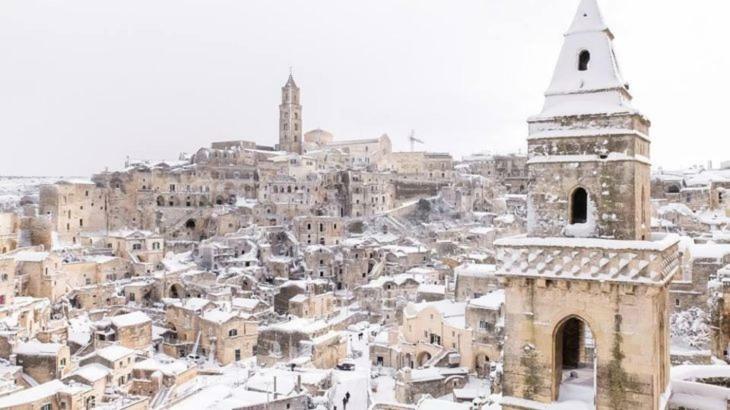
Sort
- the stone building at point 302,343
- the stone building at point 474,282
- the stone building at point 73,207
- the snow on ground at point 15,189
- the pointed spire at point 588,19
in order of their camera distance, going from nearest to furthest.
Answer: the pointed spire at point 588,19
the stone building at point 302,343
the stone building at point 474,282
the stone building at point 73,207
the snow on ground at point 15,189

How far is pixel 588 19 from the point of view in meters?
10.6

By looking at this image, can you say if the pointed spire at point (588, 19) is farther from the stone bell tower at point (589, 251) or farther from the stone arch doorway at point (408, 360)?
the stone arch doorway at point (408, 360)

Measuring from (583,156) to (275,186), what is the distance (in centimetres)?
6879

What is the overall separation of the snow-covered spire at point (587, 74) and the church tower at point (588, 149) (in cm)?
2

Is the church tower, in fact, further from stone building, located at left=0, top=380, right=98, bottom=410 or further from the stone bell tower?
stone building, located at left=0, top=380, right=98, bottom=410

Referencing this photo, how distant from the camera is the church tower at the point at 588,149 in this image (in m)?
9.52

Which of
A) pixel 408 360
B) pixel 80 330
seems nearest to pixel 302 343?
pixel 408 360

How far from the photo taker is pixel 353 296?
54.8m

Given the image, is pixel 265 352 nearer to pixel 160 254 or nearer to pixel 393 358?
pixel 393 358

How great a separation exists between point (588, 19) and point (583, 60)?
2.50 feet

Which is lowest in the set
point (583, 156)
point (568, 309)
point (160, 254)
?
point (160, 254)

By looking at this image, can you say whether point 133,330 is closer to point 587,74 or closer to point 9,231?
point 9,231

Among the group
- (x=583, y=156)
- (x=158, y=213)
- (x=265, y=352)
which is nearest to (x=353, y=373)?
(x=265, y=352)

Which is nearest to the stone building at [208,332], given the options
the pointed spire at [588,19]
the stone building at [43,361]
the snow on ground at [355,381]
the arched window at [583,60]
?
the snow on ground at [355,381]
